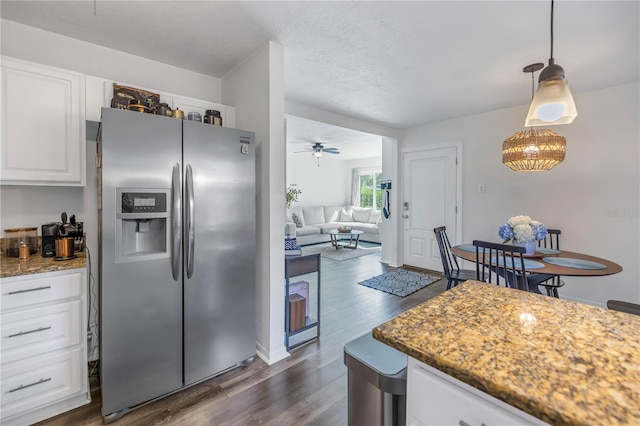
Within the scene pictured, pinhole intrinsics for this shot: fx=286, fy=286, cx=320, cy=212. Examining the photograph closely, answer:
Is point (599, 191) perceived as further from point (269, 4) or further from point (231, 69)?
point (231, 69)

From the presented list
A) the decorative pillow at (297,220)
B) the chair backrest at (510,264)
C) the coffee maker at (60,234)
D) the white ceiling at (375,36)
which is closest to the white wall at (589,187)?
the white ceiling at (375,36)

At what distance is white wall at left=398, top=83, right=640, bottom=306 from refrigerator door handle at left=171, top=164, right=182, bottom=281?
4.00 metres

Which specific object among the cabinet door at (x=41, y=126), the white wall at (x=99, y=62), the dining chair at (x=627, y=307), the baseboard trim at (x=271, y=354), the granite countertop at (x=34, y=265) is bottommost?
the baseboard trim at (x=271, y=354)

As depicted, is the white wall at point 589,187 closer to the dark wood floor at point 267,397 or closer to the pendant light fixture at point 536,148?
the pendant light fixture at point 536,148

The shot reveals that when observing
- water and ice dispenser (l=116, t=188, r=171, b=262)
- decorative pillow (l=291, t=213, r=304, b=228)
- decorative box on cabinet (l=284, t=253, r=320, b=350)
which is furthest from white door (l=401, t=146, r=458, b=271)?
water and ice dispenser (l=116, t=188, r=171, b=262)

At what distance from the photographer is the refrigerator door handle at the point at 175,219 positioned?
69.7 inches

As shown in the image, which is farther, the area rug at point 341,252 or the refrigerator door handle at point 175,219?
the area rug at point 341,252

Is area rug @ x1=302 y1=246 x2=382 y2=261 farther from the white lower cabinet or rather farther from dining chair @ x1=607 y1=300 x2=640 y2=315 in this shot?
the white lower cabinet

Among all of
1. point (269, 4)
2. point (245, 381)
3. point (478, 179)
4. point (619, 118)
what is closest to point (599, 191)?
point (619, 118)

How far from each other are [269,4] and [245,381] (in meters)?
2.47

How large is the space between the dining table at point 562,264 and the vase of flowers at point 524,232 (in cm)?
13

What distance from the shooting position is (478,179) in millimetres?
4160

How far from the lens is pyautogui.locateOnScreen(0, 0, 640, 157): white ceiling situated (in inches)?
71.0

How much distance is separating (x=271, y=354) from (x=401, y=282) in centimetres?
252
